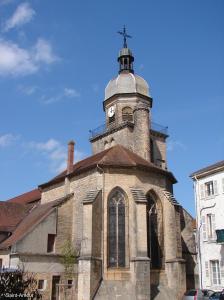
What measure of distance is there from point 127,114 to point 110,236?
14.8 m

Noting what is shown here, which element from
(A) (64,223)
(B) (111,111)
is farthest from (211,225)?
(B) (111,111)

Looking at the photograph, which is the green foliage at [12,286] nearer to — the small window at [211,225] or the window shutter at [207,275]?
the window shutter at [207,275]

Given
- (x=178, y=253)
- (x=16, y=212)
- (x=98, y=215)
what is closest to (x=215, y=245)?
(x=178, y=253)

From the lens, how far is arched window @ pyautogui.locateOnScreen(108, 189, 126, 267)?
901 inches

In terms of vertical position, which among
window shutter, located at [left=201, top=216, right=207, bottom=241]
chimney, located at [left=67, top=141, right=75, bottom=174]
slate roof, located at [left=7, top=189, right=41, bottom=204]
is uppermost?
chimney, located at [left=67, top=141, right=75, bottom=174]

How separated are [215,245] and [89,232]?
7.82m

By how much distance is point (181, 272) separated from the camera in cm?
2408

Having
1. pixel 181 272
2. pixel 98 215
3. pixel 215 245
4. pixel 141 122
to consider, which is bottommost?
pixel 181 272

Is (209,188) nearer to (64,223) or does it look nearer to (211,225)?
(211,225)

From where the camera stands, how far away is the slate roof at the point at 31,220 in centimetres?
2470

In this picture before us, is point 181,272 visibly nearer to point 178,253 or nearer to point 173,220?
point 178,253

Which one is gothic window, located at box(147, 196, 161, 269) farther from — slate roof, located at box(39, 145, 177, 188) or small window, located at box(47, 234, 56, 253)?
small window, located at box(47, 234, 56, 253)

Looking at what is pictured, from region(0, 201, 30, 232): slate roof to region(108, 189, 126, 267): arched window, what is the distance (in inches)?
359

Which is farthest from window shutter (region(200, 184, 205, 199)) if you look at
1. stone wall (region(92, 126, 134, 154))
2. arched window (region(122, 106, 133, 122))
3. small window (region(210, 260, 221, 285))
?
arched window (region(122, 106, 133, 122))
